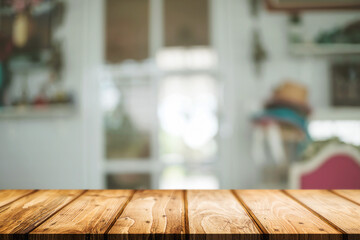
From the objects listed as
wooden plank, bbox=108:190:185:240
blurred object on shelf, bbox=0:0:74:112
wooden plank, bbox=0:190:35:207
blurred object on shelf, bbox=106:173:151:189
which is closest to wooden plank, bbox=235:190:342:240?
wooden plank, bbox=108:190:185:240

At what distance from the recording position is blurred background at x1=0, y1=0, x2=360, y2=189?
2.81 metres

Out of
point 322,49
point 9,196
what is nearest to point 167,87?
point 322,49

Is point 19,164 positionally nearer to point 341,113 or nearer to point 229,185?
point 229,185

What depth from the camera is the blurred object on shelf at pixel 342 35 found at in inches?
109

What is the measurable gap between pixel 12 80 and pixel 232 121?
1950 millimetres

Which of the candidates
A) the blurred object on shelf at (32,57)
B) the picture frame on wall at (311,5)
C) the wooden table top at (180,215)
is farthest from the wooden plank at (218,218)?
the blurred object on shelf at (32,57)

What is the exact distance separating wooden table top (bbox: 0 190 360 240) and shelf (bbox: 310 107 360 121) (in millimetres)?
1700

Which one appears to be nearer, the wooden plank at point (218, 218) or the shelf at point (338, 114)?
the wooden plank at point (218, 218)

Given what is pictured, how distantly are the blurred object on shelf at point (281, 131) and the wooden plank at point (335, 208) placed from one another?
1518 mm

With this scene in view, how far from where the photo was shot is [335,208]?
91cm

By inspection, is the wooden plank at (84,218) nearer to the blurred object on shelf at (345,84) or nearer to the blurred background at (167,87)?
the blurred background at (167,87)

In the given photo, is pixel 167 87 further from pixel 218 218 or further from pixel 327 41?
pixel 218 218

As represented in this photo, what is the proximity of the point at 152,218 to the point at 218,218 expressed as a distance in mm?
152

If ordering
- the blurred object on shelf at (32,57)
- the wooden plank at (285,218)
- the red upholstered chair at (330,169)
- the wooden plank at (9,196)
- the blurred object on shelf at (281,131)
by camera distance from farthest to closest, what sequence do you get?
1. the blurred object on shelf at (32,57)
2. the blurred object on shelf at (281,131)
3. the red upholstered chair at (330,169)
4. the wooden plank at (9,196)
5. the wooden plank at (285,218)
